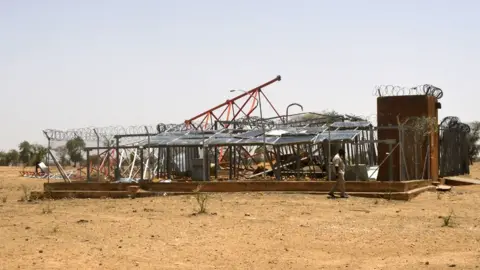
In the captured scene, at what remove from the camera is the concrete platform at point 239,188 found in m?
20.6

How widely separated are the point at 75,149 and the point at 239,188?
9213 millimetres

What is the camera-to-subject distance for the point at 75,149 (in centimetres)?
2881

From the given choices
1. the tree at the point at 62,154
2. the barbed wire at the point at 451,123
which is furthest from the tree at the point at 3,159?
the barbed wire at the point at 451,123

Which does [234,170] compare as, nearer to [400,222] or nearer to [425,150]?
[425,150]

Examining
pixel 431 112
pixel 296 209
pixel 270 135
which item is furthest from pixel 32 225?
pixel 431 112

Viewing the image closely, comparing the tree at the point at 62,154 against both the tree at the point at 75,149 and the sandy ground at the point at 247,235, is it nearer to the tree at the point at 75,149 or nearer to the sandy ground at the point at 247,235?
the tree at the point at 75,149

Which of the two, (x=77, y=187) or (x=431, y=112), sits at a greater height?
(x=431, y=112)

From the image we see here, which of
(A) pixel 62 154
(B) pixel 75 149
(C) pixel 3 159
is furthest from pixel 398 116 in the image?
(C) pixel 3 159

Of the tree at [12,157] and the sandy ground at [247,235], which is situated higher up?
the tree at [12,157]

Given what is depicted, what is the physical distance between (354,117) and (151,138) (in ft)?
29.6

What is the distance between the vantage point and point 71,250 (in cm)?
1166

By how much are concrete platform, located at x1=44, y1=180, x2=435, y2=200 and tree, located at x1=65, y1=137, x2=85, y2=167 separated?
214cm

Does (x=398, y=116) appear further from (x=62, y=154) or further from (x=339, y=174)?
(x=62, y=154)

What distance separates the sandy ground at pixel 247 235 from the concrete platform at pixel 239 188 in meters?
0.89
